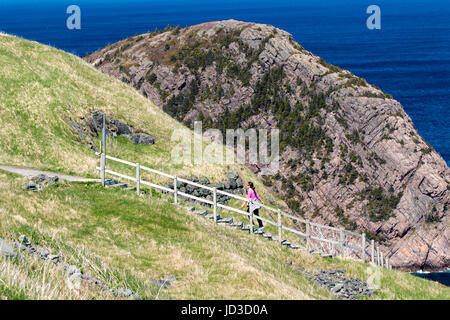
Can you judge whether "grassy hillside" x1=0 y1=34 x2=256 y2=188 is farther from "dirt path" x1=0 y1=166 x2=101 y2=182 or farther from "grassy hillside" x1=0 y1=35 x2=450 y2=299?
"dirt path" x1=0 y1=166 x2=101 y2=182

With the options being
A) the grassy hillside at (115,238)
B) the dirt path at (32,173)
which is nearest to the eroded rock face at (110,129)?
the grassy hillside at (115,238)

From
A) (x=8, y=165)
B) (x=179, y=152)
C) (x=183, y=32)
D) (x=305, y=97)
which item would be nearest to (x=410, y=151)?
(x=305, y=97)

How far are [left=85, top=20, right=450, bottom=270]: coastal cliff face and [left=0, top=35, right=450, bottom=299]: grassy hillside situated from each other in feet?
205

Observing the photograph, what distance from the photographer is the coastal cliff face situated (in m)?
98.8

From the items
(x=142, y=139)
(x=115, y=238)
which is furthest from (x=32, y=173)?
(x=142, y=139)

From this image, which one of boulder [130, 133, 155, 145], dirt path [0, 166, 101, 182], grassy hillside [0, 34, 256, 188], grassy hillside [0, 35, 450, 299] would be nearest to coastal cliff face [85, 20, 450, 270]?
grassy hillside [0, 34, 256, 188]

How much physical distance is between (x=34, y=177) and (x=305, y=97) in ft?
305

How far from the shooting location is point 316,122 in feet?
363

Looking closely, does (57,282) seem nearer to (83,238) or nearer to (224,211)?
(83,238)

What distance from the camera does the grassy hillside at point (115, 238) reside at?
17.7 m

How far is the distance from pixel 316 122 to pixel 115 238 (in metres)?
91.1

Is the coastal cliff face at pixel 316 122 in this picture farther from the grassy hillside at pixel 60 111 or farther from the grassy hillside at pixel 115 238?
the grassy hillside at pixel 115 238

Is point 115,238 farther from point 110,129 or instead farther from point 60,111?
point 110,129

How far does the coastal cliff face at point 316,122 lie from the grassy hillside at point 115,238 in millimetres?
62603
